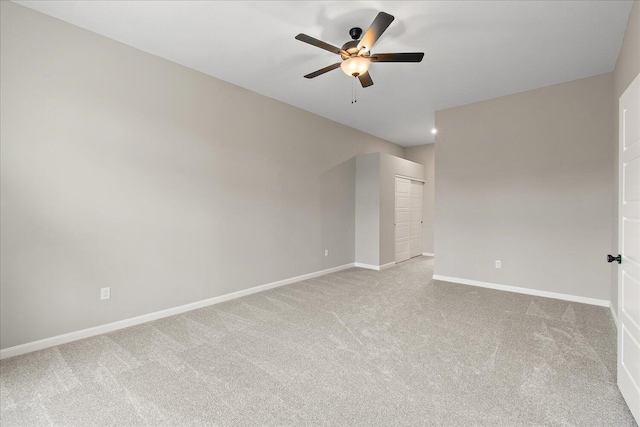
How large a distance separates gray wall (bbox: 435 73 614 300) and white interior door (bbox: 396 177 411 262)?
1.48 metres

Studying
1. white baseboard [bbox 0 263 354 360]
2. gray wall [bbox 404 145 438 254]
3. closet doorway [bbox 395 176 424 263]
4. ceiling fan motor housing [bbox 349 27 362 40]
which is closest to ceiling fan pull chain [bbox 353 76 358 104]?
ceiling fan motor housing [bbox 349 27 362 40]

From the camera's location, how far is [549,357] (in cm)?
243

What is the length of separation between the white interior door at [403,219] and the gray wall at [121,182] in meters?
2.91

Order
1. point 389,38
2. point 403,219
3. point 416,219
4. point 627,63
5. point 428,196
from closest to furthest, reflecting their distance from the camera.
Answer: point 627,63, point 389,38, point 403,219, point 416,219, point 428,196

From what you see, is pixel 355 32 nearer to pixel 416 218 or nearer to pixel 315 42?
pixel 315 42

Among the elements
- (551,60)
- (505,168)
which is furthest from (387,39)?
(505,168)

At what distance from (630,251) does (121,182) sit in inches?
167

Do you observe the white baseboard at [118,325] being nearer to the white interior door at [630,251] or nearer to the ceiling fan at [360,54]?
the ceiling fan at [360,54]

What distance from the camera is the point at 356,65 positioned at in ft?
8.80

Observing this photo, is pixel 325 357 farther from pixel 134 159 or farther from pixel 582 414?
pixel 134 159

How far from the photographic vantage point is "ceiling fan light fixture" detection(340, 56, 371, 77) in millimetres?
2658

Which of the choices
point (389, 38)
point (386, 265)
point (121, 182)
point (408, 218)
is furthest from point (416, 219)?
point (121, 182)

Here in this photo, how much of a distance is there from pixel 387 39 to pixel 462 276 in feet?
12.4

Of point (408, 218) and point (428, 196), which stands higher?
point (428, 196)
